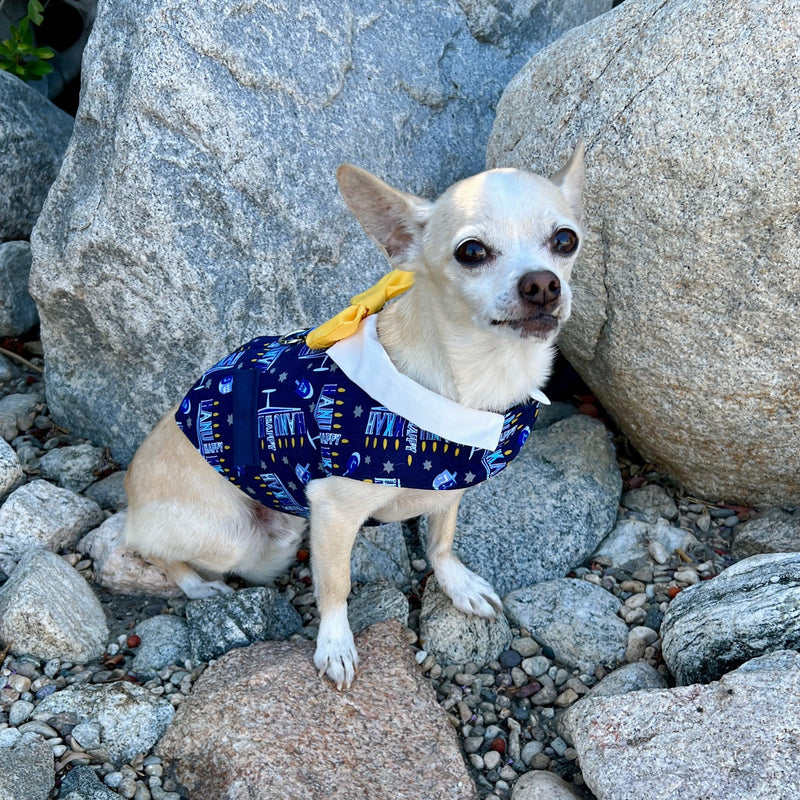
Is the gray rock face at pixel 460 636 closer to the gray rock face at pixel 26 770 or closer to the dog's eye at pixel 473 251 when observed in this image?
the gray rock face at pixel 26 770

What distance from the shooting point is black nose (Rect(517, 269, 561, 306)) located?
2.71 meters

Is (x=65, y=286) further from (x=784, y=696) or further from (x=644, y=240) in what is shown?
(x=784, y=696)

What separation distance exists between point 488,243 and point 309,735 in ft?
6.35

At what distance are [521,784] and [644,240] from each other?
236 cm

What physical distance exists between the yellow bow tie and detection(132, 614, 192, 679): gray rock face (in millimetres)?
1464

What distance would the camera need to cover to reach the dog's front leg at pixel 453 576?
381 centimetres

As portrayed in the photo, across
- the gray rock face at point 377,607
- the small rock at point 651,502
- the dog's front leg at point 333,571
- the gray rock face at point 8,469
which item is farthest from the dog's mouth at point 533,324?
the gray rock face at point 8,469

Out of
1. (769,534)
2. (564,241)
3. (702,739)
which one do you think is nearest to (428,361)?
(564,241)

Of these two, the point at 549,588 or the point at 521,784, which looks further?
the point at 549,588

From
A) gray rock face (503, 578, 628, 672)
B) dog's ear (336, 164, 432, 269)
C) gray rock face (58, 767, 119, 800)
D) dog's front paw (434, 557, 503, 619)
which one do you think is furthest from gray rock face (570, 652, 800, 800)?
dog's ear (336, 164, 432, 269)

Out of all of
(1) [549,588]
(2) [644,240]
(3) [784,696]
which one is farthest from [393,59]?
(3) [784,696]

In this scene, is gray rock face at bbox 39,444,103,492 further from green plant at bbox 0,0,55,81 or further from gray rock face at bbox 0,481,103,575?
green plant at bbox 0,0,55,81

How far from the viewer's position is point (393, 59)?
15.6 feet

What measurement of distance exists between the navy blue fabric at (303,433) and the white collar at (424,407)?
52mm
